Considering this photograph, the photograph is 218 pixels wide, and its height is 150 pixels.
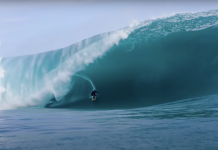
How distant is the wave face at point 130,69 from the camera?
786cm

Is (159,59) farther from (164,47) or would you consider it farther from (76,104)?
(76,104)

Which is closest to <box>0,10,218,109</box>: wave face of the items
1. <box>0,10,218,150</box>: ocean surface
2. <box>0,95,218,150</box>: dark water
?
<box>0,10,218,150</box>: ocean surface

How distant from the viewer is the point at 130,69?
28.5ft

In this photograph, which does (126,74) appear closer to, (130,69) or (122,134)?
(130,69)

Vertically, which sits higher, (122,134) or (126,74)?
(126,74)

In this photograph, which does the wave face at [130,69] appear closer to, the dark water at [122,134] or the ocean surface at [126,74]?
the ocean surface at [126,74]

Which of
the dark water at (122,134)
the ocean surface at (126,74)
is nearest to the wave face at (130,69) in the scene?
the ocean surface at (126,74)

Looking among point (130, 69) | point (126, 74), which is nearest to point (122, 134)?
point (126, 74)

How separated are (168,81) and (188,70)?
0.62m

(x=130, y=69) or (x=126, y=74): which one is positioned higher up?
(x=130, y=69)

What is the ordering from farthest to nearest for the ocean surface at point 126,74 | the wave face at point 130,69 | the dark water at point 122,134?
the wave face at point 130,69 → the ocean surface at point 126,74 → the dark water at point 122,134

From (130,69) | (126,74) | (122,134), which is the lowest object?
(122,134)

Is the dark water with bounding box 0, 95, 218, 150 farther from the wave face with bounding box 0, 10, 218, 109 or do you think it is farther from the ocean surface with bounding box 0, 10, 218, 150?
the wave face with bounding box 0, 10, 218, 109

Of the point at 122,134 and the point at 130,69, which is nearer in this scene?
the point at 122,134
